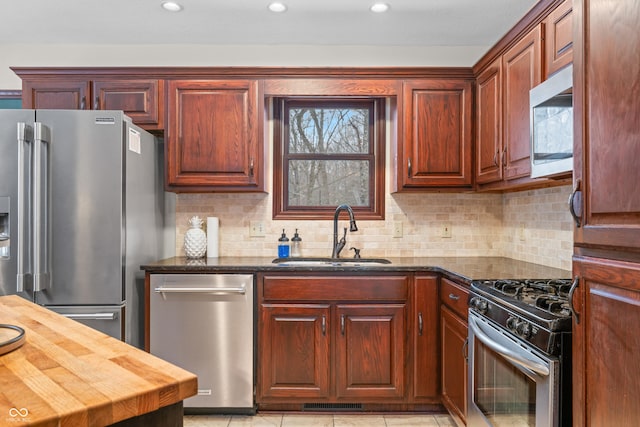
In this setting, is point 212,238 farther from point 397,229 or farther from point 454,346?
point 454,346

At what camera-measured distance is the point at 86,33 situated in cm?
291

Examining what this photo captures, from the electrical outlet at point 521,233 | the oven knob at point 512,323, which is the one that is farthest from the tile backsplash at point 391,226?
the oven knob at point 512,323

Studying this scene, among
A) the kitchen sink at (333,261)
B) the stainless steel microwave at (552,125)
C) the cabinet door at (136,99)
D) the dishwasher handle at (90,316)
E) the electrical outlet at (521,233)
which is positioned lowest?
the dishwasher handle at (90,316)

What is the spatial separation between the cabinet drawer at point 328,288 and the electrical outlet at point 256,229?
66 cm

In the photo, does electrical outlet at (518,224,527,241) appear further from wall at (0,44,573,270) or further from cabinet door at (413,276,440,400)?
cabinet door at (413,276,440,400)

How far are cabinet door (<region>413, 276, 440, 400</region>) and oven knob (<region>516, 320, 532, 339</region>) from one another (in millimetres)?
1084

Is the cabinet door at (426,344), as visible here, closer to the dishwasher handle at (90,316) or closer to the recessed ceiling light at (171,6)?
the dishwasher handle at (90,316)

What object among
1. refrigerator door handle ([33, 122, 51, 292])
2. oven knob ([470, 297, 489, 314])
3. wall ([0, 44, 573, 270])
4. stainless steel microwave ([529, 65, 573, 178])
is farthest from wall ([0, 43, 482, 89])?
oven knob ([470, 297, 489, 314])

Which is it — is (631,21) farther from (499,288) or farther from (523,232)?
(523,232)

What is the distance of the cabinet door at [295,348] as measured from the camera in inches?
99.4

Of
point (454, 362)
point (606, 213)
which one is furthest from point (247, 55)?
point (606, 213)

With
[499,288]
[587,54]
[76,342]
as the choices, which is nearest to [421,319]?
[499,288]

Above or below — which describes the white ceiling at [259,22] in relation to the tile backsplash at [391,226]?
above

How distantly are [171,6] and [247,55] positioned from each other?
0.67m
